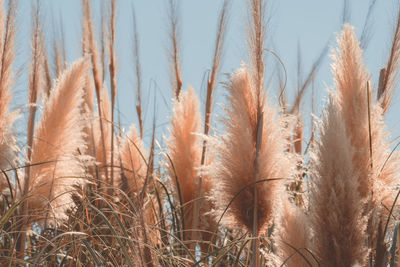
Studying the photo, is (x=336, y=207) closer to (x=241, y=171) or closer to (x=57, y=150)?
(x=241, y=171)

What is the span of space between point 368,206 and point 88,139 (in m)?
3.24

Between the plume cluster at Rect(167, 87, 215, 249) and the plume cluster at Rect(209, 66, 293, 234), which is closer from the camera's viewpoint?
Answer: the plume cluster at Rect(209, 66, 293, 234)

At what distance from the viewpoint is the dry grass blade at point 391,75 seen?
332cm

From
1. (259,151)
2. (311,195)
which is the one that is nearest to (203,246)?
(259,151)

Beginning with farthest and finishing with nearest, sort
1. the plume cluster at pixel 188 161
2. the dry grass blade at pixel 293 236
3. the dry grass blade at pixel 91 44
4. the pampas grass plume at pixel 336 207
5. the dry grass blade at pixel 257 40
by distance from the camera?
the dry grass blade at pixel 91 44, the plume cluster at pixel 188 161, the dry grass blade at pixel 257 40, the dry grass blade at pixel 293 236, the pampas grass plume at pixel 336 207

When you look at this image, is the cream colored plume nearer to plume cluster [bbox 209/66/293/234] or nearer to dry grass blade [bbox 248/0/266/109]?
plume cluster [bbox 209/66/293/234]

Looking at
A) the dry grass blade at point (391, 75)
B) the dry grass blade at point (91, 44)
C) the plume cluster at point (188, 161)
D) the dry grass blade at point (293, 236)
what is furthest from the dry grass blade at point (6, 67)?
the dry grass blade at point (391, 75)

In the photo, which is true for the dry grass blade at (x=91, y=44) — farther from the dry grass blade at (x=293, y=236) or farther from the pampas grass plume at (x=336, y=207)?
the pampas grass plume at (x=336, y=207)

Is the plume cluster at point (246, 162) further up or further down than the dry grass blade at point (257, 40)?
further down

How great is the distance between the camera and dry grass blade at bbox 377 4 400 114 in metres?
3.32

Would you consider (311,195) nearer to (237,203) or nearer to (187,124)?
(237,203)

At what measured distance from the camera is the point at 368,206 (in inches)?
106

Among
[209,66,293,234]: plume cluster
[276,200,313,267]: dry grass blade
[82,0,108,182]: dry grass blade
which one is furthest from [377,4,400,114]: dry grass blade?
[82,0,108,182]: dry grass blade

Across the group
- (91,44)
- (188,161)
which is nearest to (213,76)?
(188,161)
